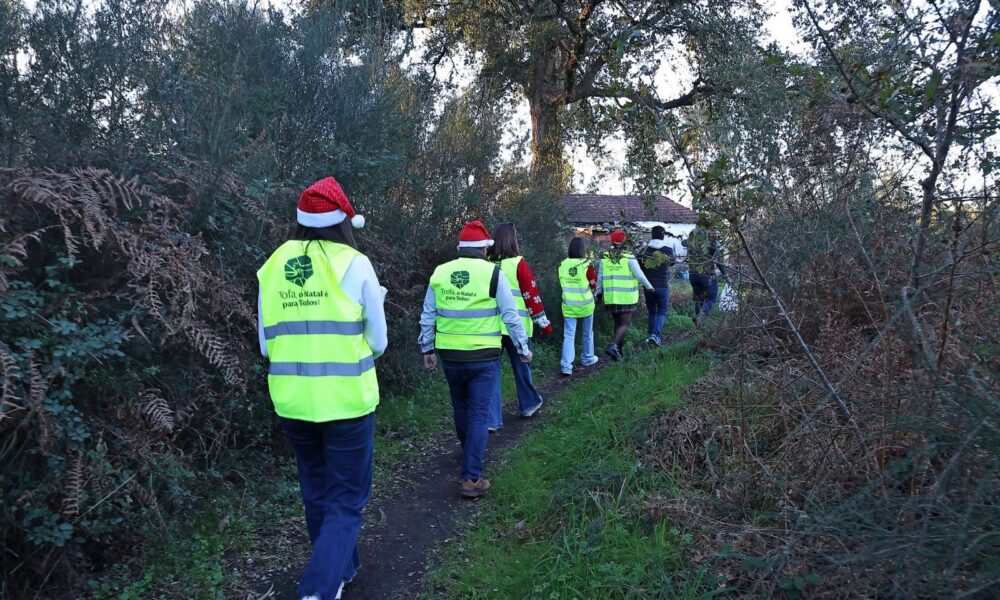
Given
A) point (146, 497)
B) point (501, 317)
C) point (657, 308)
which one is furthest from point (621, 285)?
point (146, 497)

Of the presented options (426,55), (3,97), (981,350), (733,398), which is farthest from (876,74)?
(426,55)

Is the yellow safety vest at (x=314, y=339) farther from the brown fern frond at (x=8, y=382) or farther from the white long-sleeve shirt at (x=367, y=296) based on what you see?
the brown fern frond at (x=8, y=382)

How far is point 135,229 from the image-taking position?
3973 millimetres

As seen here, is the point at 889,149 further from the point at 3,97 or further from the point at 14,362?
the point at 3,97

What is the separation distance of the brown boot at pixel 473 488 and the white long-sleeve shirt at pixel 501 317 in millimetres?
1148

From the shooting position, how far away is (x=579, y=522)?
434cm

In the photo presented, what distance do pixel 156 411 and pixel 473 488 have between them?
100 inches

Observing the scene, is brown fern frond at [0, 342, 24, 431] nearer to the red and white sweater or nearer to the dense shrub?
the dense shrub

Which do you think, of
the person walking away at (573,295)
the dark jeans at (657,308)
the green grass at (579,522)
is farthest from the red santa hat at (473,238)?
the dark jeans at (657,308)

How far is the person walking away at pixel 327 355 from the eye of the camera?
3.42 m

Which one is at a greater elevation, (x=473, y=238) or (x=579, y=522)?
(x=473, y=238)

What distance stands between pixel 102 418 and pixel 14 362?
784 mm

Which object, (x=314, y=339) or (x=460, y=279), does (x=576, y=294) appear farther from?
(x=314, y=339)

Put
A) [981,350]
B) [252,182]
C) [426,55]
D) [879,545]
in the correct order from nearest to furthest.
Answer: [879,545] → [981,350] → [252,182] → [426,55]
